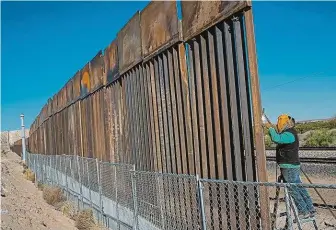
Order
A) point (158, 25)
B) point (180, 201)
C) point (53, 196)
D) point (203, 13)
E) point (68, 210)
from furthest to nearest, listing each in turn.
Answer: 1. point (53, 196)
2. point (68, 210)
3. point (158, 25)
4. point (180, 201)
5. point (203, 13)

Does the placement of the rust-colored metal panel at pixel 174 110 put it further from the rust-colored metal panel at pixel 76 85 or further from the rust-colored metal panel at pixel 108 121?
the rust-colored metal panel at pixel 76 85

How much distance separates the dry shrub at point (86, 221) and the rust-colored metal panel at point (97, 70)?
11.4 ft

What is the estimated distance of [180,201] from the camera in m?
6.07

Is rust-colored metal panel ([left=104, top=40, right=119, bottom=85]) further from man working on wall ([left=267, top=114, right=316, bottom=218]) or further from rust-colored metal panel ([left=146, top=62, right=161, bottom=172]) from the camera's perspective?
man working on wall ([left=267, top=114, right=316, bottom=218])

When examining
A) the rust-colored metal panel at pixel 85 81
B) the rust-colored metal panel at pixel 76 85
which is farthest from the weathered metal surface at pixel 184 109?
the rust-colored metal panel at pixel 76 85

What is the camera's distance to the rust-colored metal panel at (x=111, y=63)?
9.42m

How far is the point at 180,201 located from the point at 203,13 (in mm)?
2794

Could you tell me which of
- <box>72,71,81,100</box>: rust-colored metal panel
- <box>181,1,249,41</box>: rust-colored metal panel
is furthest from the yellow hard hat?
<box>72,71,81,100</box>: rust-colored metal panel

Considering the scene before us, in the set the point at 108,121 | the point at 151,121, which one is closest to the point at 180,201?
the point at 151,121

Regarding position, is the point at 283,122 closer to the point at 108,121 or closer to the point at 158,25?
the point at 158,25

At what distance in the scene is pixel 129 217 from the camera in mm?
7684

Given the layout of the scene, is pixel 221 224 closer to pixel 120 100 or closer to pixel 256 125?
pixel 256 125

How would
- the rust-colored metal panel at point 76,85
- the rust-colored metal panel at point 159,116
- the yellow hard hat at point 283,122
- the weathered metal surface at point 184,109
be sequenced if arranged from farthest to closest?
the rust-colored metal panel at point 76,85 < the rust-colored metal panel at point 159,116 < the yellow hard hat at point 283,122 < the weathered metal surface at point 184,109

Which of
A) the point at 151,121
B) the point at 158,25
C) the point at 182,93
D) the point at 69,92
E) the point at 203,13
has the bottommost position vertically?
the point at 151,121
